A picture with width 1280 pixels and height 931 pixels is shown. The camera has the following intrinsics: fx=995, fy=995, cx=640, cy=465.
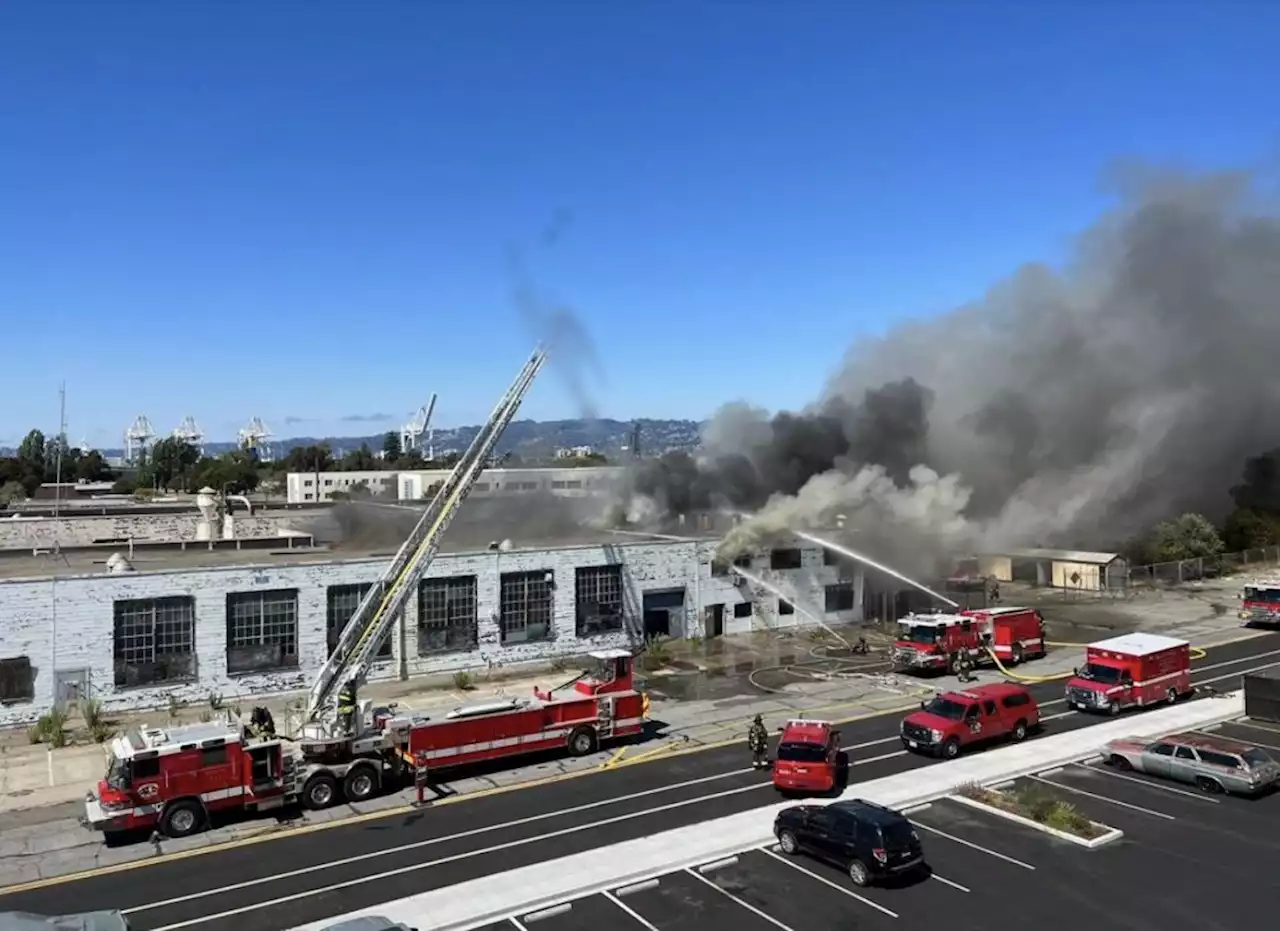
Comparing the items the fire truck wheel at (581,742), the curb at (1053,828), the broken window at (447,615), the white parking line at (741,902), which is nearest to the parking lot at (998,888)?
the white parking line at (741,902)

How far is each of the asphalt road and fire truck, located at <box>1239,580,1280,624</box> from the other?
2595 centimetres

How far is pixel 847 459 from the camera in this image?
185ft

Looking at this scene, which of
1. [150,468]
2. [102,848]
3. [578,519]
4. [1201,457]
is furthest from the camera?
[150,468]

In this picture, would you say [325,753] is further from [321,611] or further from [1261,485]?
[1261,485]

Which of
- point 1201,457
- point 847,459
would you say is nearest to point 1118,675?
point 847,459

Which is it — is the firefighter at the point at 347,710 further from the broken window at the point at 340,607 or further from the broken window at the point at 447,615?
the broken window at the point at 447,615

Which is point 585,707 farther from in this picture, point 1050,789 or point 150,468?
point 150,468

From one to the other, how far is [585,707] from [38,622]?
54.4ft

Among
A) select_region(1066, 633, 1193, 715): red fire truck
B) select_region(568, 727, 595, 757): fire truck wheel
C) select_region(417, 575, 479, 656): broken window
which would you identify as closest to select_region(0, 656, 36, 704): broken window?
select_region(417, 575, 479, 656): broken window

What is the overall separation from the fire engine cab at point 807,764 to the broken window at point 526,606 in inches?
655

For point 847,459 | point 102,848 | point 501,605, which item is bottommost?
point 102,848

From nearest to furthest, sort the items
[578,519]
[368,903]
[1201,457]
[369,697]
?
1. [368,903]
2. [369,697]
3. [578,519]
4. [1201,457]

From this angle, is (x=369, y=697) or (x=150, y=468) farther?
(x=150, y=468)

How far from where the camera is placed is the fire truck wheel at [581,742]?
80.2ft
